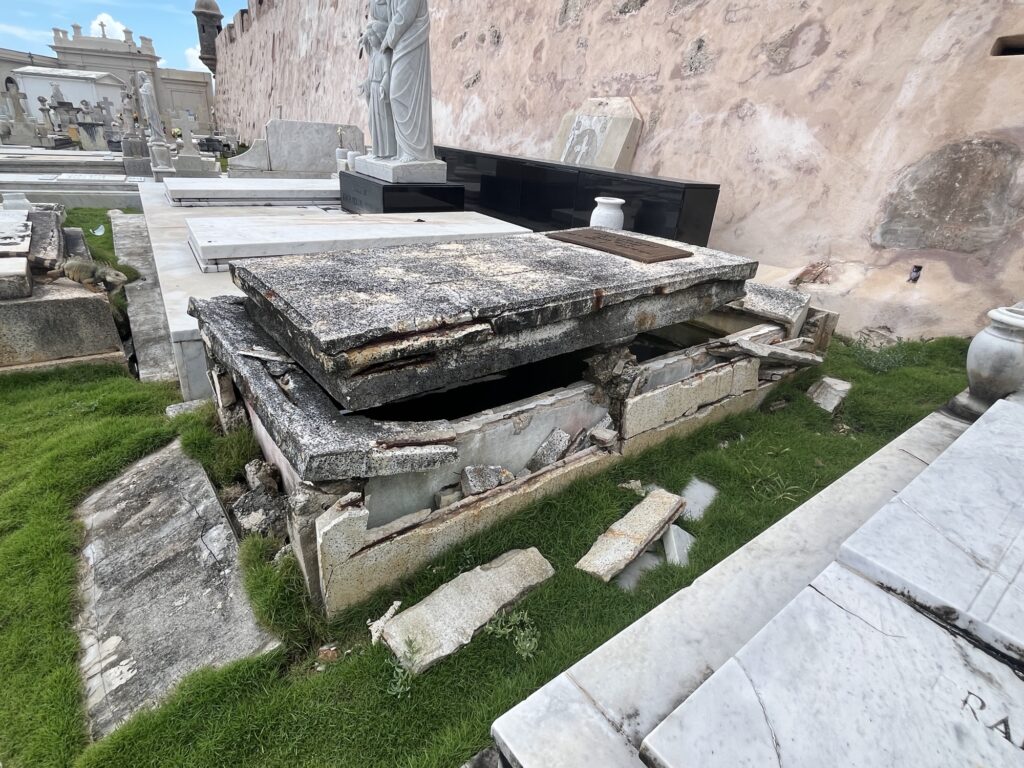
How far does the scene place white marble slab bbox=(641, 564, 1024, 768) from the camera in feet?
3.52

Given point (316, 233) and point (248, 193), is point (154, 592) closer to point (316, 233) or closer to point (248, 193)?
point (316, 233)

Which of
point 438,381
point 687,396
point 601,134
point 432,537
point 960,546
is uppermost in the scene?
point 601,134

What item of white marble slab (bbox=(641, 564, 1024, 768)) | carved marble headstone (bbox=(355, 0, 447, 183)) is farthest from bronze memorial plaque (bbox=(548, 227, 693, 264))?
carved marble headstone (bbox=(355, 0, 447, 183))

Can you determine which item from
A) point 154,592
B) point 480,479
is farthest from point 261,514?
point 480,479

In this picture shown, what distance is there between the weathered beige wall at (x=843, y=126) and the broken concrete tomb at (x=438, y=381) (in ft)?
8.52

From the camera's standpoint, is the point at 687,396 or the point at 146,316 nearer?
the point at 687,396

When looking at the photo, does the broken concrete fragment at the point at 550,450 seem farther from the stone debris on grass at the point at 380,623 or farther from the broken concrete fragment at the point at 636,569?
the stone debris on grass at the point at 380,623

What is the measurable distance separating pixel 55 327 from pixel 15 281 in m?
0.34

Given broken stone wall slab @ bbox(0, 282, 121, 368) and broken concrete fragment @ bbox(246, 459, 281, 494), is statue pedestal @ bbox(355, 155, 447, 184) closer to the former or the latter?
broken stone wall slab @ bbox(0, 282, 121, 368)

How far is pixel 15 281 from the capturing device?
10.8 feet

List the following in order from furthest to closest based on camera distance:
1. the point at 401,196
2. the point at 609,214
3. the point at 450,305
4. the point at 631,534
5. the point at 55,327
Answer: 1. the point at 401,196
2. the point at 609,214
3. the point at 55,327
4. the point at 631,534
5. the point at 450,305

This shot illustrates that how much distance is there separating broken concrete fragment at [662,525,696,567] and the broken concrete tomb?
17.5 inches

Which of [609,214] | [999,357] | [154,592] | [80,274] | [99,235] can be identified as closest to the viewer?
[154,592]

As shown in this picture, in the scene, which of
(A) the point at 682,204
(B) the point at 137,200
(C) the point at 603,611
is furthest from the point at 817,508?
(B) the point at 137,200
